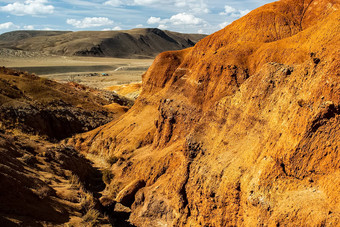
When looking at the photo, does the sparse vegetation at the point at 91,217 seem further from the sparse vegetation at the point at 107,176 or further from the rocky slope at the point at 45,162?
the sparse vegetation at the point at 107,176

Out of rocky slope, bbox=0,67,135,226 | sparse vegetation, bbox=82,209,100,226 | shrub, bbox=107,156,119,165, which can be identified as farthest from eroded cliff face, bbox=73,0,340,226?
rocky slope, bbox=0,67,135,226

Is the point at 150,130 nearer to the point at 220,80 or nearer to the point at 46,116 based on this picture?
the point at 220,80

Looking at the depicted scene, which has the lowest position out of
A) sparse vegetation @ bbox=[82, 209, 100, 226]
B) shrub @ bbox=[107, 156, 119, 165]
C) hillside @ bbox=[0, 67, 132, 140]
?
sparse vegetation @ bbox=[82, 209, 100, 226]

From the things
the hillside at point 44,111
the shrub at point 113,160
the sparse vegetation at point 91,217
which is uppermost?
the hillside at point 44,111

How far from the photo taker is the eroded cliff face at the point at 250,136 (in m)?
8.58

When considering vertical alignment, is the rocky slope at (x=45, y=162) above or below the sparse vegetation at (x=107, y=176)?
above

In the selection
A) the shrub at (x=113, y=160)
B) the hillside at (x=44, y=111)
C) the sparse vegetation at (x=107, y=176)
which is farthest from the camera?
the hillside at (x=44, y=111)

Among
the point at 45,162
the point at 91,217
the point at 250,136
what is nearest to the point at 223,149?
the point at 250,136

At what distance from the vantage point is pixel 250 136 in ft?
36.0

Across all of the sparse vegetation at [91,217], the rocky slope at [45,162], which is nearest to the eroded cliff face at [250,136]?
the sparse vegetation at [91,217]

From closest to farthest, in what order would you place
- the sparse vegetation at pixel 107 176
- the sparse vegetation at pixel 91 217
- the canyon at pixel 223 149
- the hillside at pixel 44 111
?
the canyon at pixel 223 149 < the sparse vegetation at pixel 91 217 < the sparse vegetation at pixel 107 176 < the hillside at pixel 44 111

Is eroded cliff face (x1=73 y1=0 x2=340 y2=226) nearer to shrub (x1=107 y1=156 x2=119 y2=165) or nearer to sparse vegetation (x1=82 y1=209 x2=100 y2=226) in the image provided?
shrub (x1=107 y1=156 x2=119 y2=165)

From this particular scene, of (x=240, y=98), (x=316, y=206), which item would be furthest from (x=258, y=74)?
(x=316, y=206)

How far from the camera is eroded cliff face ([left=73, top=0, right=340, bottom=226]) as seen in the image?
8.58 meters
